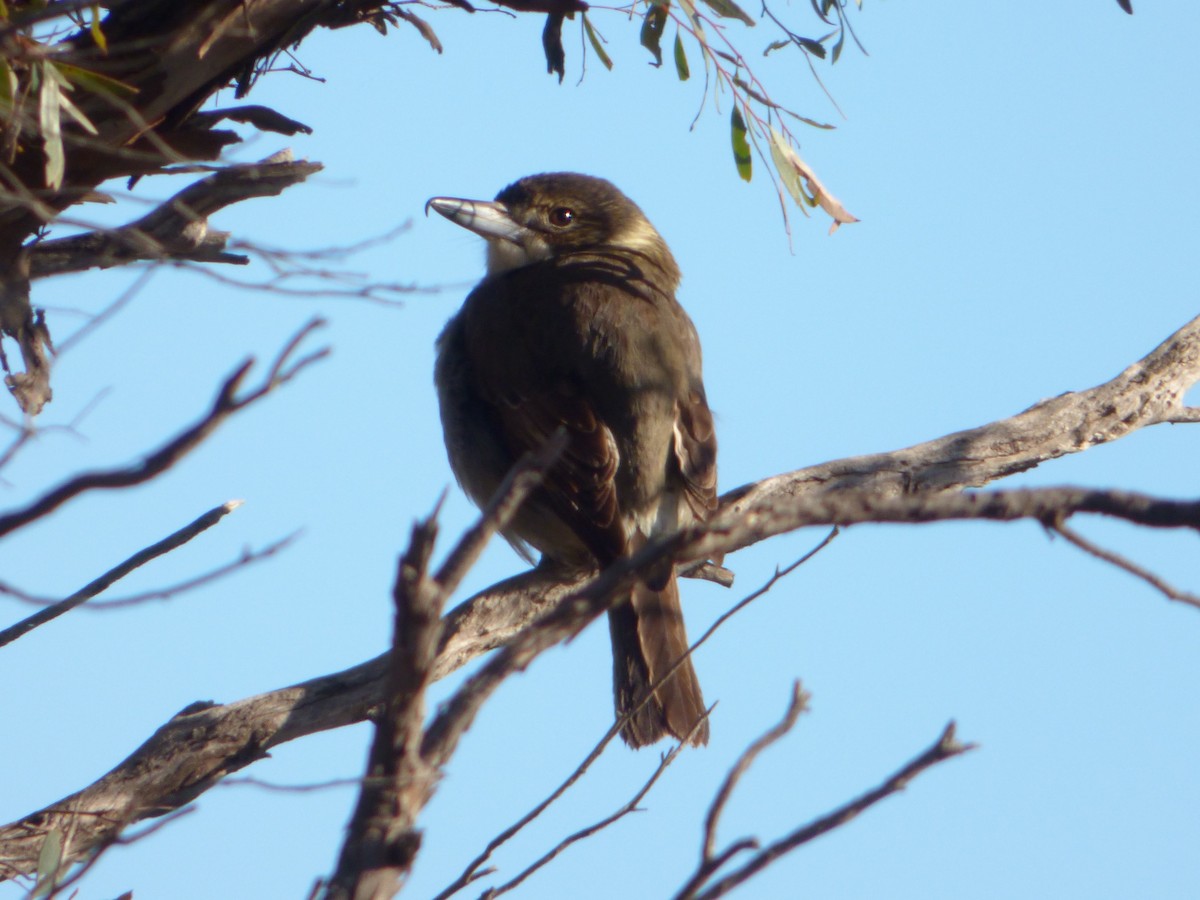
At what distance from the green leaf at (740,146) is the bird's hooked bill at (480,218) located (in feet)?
6.06

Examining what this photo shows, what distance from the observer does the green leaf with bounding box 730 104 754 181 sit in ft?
13.4

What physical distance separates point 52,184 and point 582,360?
85.5 inches

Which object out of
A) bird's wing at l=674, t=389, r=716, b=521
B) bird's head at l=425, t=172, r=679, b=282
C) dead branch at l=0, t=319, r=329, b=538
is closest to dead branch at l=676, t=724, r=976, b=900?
dead branch at l=0, t=319, r=329, b=538

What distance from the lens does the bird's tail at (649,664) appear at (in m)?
4.47

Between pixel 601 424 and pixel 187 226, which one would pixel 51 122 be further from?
pixel 601 424

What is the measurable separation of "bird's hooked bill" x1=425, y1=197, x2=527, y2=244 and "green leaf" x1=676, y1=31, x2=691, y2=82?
1863 millimetres

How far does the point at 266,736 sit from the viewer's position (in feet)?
10.8

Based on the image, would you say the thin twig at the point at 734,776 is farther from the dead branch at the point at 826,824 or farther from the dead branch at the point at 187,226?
the dead branch at the point at 187,226

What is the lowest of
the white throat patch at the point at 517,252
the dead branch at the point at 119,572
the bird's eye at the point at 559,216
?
the dead branch at the point at 119,572

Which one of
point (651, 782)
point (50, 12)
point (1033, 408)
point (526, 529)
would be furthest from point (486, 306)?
point (50, 12)

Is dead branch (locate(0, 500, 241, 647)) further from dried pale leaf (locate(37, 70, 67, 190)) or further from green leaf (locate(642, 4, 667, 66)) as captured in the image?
green leaf (locate(642, 4, 667, 66))

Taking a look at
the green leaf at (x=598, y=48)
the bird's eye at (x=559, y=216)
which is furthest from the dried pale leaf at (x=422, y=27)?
the bird's eye at (x=559, y=216)

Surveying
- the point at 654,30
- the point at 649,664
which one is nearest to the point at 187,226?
the point at 654,30

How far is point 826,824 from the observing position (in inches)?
64.4
